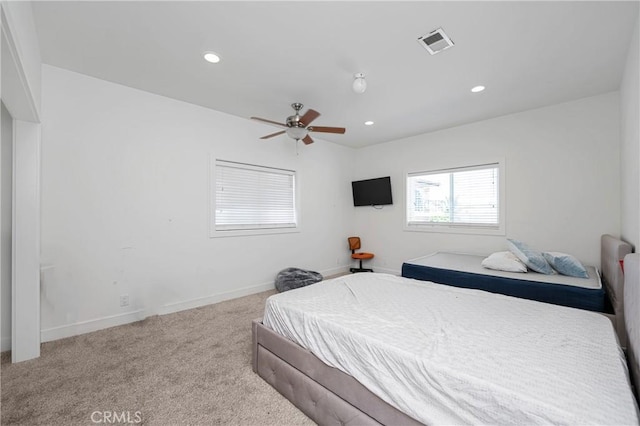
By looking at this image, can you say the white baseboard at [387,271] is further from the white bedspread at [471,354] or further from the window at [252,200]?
the white bedspread at [471,354]

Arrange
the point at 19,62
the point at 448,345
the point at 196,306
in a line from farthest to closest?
the point at 196,306, the point at 19,62, the point at 448,345

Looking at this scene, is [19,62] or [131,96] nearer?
[19,62]

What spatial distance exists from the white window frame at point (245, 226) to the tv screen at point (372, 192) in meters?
1.46

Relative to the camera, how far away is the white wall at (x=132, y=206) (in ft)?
8.80

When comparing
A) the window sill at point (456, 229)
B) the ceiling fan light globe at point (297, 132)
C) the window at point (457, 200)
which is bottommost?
the window sill at point (456, 229)

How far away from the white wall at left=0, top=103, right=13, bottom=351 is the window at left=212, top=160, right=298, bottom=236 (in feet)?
6.23

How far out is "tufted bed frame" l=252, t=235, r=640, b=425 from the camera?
4.20 feet

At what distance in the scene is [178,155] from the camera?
344 centimetres

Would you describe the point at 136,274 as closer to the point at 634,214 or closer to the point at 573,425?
the point at 573,425

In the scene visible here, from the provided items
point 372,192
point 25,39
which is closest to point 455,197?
point 372,192

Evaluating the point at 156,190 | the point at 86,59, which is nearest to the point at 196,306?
the point at 156,190

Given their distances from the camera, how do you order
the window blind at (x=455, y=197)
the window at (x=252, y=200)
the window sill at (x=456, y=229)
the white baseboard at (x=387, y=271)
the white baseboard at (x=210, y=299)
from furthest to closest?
the white baseboard at (x=387, y=271) < the window blind at (x=455, y=197) < the window sill at (x=456, y=229) < the window at (x=252, y=200) < the white baseboard at (x=210, y=299)

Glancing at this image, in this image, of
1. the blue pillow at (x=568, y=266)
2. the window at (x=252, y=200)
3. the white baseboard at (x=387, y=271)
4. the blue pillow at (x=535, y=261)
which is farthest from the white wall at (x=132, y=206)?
the blue pillow at (x=568, y=266)

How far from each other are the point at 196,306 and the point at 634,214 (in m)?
4.69
